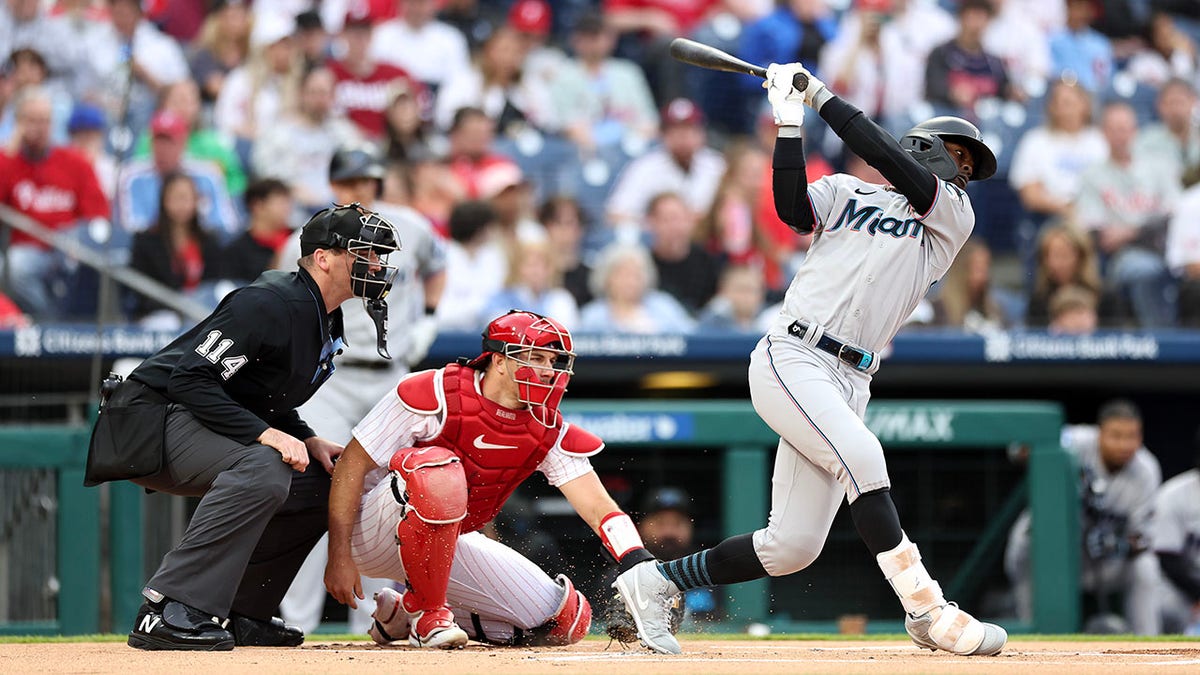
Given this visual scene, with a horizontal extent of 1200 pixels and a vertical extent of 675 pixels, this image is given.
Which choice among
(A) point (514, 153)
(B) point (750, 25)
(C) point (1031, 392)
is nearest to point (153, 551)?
(A) point (514, 153)

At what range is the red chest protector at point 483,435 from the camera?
4301 mm

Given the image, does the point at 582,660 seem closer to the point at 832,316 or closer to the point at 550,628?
the point at 550,628

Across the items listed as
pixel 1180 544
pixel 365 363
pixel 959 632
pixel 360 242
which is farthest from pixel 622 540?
pixel 1180 544

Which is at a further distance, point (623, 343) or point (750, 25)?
point (750, 25)

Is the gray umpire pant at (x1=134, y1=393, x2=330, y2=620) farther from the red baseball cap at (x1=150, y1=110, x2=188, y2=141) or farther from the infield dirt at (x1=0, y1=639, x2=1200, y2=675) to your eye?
the red baseball cap at (x1=150, y1=110, x2=188, y2=141)

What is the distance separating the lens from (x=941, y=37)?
10641 mm

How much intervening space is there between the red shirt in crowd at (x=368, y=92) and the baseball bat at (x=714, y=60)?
5153mm

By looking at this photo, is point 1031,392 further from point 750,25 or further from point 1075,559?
point 750,25

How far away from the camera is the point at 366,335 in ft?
19.3

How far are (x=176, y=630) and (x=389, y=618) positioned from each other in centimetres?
73

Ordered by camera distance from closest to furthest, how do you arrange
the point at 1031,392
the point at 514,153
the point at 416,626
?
1. the point at 416,626
2. the point at 1031,392
3. the point at 514,153

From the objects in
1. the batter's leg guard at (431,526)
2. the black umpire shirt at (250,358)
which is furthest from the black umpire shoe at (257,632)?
the black umpire shirt at (250,358)

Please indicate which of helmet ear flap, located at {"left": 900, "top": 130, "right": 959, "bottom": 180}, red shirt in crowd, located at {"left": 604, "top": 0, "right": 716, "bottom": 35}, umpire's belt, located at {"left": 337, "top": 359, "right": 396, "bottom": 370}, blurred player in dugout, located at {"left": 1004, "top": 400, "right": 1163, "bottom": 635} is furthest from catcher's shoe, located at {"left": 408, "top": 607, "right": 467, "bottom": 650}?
red shirt in crowd, located at {"left": 604, "top": 0, "right": 716, "bottom": 35}

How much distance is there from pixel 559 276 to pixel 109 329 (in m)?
2.49
